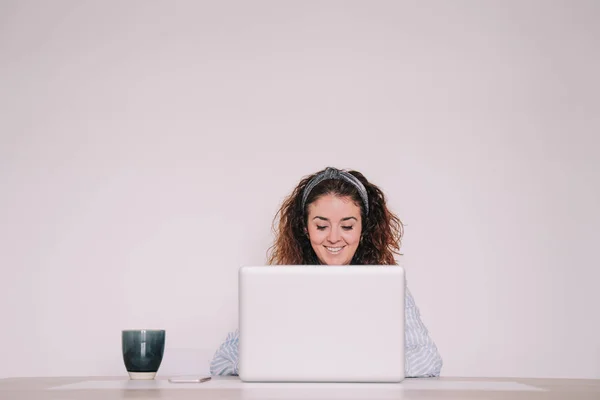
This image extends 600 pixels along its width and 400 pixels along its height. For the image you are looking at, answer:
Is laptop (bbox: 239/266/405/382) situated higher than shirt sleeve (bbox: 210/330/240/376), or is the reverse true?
laptop (bbox: 239/266/405/382)

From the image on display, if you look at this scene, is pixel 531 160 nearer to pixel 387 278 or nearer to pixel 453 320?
pixel 453 320

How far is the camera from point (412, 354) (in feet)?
7.61

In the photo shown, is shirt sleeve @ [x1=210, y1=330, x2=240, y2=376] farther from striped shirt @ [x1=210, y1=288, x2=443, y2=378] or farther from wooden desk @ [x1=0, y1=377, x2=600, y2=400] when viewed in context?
wooden desk @ [x1=0, y1=377, x2=600, y2=400]

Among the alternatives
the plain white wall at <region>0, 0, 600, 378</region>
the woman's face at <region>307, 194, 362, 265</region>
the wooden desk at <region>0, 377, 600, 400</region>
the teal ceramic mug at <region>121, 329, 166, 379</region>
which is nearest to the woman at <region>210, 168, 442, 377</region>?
the woman's face at <region>307, 194, 362, 265</region>

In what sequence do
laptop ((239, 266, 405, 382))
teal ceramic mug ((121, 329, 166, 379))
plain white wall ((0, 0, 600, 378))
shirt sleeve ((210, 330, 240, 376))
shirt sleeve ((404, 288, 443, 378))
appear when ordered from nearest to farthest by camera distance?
laptop ((239, 266, 405, 382)) < teal ceramic mug ((121, 329, 166, 379)) < shirt sleeve ((404, 288, 443, 378)) < shirt sleeve ((210, 330, 240, 376)) < plain white wall ((0, 0, 600, 378))

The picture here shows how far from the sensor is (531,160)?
3.42 m

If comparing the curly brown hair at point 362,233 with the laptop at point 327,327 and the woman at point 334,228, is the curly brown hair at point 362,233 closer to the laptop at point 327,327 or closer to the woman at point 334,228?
the woman at point 334,228

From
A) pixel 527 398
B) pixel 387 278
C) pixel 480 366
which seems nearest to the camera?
pixel 527 398

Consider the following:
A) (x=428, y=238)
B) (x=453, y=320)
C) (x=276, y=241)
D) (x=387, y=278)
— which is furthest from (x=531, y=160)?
(x=387, y=278)

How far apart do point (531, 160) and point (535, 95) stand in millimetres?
299

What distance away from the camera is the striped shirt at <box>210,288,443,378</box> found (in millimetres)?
2283

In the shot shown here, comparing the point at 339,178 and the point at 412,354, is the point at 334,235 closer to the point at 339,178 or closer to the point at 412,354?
the point at 339,178

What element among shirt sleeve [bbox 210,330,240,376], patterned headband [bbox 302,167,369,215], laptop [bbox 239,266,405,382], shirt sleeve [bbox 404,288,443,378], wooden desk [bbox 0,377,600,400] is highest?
patterned headband [bbox 302,167,369,215]

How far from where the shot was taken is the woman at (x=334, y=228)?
2904 mm
